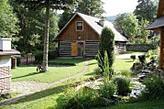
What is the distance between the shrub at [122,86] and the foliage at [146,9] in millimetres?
73316

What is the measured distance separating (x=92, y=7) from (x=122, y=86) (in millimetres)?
63347

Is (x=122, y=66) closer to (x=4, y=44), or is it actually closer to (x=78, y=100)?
(x=4, y=44)

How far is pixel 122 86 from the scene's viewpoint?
15.4 meters

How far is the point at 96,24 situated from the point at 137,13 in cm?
4667

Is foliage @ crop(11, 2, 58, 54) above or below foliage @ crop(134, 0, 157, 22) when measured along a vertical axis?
below

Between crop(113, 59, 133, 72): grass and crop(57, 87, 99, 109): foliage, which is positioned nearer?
crop(57, 87, 99, 109): foliage

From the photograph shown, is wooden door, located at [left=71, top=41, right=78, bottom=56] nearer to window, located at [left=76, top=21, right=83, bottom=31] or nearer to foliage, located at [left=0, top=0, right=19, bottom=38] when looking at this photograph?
window, located at [left=76, top=21, right=83, bottom=31]

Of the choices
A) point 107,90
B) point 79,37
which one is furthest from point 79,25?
point 107,90

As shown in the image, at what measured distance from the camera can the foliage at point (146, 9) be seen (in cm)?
8781

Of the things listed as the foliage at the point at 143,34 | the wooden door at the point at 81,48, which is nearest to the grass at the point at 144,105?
the wooden door at the point at 81,48

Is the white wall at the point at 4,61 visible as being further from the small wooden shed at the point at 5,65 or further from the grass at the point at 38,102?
the grass at the point at 38,102

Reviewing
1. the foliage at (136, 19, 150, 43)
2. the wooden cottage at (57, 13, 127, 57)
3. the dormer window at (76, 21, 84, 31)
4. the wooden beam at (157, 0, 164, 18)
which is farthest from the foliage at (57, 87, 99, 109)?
the foliage at (136, 19, 150, 43)

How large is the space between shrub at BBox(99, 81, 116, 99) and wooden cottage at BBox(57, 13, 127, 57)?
30037 mm

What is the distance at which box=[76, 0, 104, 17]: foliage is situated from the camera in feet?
251
